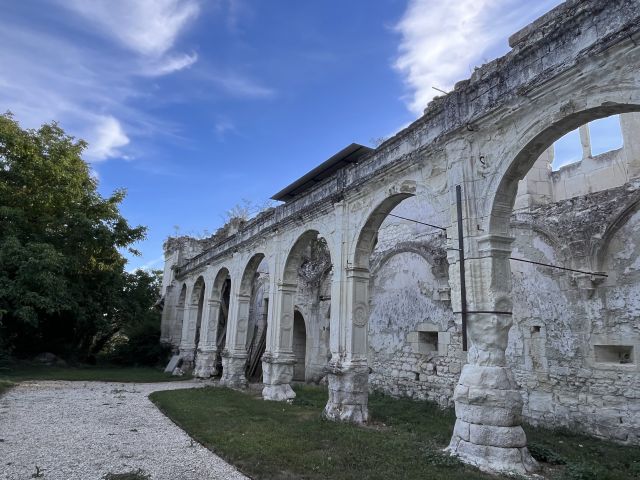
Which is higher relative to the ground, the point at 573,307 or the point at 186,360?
the point at 573,307

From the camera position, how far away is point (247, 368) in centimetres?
1511

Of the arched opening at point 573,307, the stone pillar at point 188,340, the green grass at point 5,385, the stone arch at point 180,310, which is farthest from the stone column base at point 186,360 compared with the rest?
the arched opening at point 573,307

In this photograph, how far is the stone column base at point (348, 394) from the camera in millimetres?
7324

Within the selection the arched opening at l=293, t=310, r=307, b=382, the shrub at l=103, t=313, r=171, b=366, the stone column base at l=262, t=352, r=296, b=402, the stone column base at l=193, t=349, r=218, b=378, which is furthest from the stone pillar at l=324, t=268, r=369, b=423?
the shrub at l=103, t=313, r=171, b=366

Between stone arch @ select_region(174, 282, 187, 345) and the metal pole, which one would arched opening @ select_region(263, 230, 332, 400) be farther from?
stone arch @ select_region(174, 282, 187, 345)

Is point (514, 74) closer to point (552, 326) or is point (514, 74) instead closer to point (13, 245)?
point (552, 326)

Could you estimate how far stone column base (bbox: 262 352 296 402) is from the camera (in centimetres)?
987

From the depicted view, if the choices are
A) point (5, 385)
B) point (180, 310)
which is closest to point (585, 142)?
point (5, 385)

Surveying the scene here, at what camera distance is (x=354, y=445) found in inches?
219

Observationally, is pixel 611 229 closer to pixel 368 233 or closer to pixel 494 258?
pixel 494 258

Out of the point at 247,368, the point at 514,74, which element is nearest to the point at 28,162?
the point at 247,368

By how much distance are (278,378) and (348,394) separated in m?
3.00

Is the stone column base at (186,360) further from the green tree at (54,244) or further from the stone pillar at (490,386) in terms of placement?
the stone pillar at (490,386)

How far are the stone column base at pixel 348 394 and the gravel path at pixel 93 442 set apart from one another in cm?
253
